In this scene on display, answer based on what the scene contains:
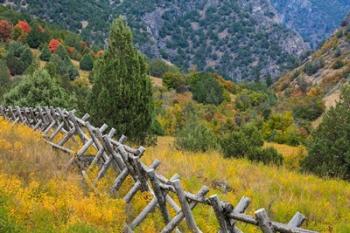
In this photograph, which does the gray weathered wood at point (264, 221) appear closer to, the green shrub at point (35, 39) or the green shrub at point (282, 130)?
the green shrub at point (282, 130)

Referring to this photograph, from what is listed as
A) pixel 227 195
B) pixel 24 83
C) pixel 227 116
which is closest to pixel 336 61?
pixel 227 116

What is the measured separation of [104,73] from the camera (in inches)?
892

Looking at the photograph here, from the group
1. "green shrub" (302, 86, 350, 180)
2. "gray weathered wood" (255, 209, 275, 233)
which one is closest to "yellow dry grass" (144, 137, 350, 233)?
"gray weathered wood" (255, 209, 275, 233)

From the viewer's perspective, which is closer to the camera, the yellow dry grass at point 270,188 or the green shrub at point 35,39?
the yellow dry grass at point 270,188

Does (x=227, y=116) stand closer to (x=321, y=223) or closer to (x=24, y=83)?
(x=24, y=83)

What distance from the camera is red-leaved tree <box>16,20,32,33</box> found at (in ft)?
302

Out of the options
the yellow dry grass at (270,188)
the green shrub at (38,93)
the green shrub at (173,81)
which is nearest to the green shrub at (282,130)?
the green shrub at (173,81)

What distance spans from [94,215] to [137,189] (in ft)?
5.96

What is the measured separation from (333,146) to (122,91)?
8.41 metres

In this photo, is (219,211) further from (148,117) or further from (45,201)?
(148,117)

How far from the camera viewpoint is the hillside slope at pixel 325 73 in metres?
86.6

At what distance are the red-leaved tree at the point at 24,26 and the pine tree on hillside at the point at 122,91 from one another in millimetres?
72493

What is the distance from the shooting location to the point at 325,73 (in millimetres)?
99125

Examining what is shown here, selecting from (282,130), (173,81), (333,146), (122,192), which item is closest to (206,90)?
(173,81)
